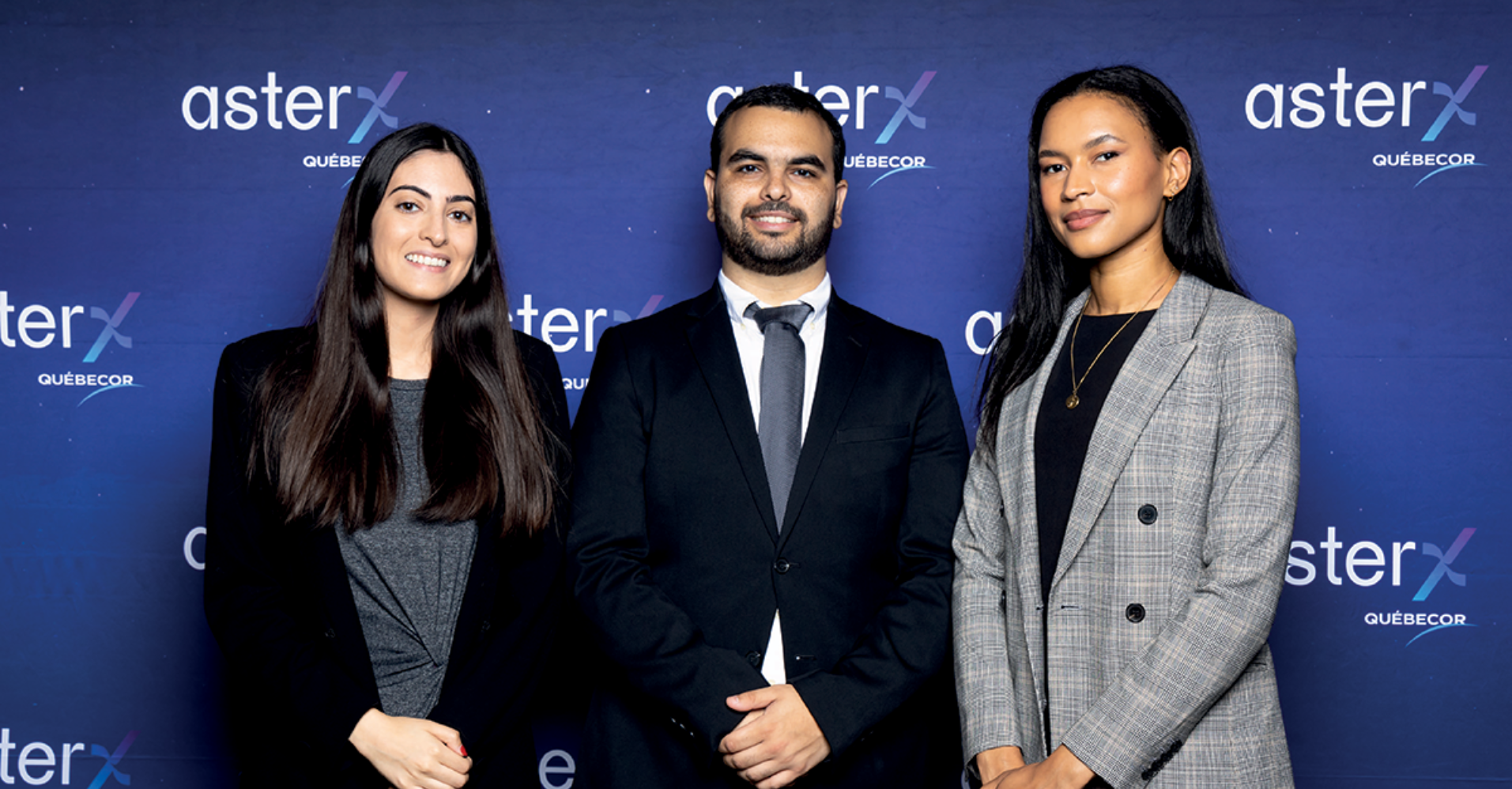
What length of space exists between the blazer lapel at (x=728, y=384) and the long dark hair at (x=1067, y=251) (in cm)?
45

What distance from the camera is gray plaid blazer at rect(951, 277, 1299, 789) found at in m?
1.49

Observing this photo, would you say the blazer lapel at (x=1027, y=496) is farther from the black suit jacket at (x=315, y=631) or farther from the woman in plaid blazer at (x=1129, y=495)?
the black suit jacket at (x=315, y=631)

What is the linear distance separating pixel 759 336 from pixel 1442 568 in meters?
2.08

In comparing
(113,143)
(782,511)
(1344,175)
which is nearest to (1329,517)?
(1344,175)

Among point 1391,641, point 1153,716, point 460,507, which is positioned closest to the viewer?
point 1153,716

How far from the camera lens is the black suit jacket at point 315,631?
5.32 feet

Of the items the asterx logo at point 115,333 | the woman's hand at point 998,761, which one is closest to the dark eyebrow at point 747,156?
the woman's hand at point 998,761

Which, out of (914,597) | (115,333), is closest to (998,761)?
(914,597)

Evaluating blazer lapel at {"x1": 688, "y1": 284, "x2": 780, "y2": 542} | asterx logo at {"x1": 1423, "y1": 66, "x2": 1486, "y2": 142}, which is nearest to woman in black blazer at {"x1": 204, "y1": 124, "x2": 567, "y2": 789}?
blazer lapel at {"x1": 688, "y1": 284, "x2": 780, "y2": 542}

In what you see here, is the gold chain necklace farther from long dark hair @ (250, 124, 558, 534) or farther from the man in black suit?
long dark hair @ (250, 124, 558, 534)

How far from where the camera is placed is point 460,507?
170 centimetres

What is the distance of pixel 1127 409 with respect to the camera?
1.60 m

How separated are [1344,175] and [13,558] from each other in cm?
389

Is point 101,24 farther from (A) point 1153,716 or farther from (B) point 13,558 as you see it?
(A) point 1153,716
